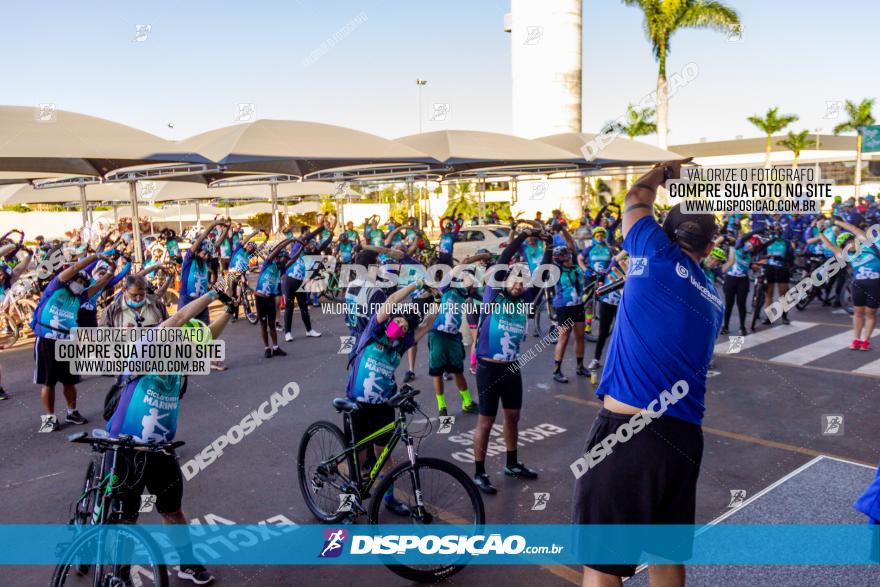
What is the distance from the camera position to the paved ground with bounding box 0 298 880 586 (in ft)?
16.7

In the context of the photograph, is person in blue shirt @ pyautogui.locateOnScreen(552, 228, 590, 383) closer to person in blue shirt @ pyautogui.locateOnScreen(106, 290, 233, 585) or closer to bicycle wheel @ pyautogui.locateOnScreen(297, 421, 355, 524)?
bicycle wheel @ pyautogui.locateOnScreen(297, 421, 355, 524)

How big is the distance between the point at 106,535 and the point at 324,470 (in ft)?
5.59

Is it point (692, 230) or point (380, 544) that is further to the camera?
point (380, 544)

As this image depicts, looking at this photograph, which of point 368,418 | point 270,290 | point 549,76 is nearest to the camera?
point 368,418

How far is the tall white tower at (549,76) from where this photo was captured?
1465 inches

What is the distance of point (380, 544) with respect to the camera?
4.12 m

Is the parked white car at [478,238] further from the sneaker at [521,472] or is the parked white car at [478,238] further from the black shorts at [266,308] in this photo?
the sneaker at [521,472]

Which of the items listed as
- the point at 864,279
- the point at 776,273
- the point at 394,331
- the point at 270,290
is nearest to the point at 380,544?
the point at 394,331

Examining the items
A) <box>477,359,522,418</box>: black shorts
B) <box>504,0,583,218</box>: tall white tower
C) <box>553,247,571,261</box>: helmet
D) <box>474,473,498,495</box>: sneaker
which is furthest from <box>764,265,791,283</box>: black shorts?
<box>504,0,583,218</box>: tall white tower

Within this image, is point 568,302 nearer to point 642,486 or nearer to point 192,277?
point 192,277

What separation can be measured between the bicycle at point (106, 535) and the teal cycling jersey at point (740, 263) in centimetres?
1013

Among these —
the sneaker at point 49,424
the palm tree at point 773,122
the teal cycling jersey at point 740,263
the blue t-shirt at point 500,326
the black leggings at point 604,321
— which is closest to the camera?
the blue t-shirt at point 500,326

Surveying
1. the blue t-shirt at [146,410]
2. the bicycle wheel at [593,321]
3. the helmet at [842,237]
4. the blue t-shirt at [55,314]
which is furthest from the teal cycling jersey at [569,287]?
the helmet at [842,237]

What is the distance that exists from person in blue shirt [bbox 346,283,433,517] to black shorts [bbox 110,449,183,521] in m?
1.28
